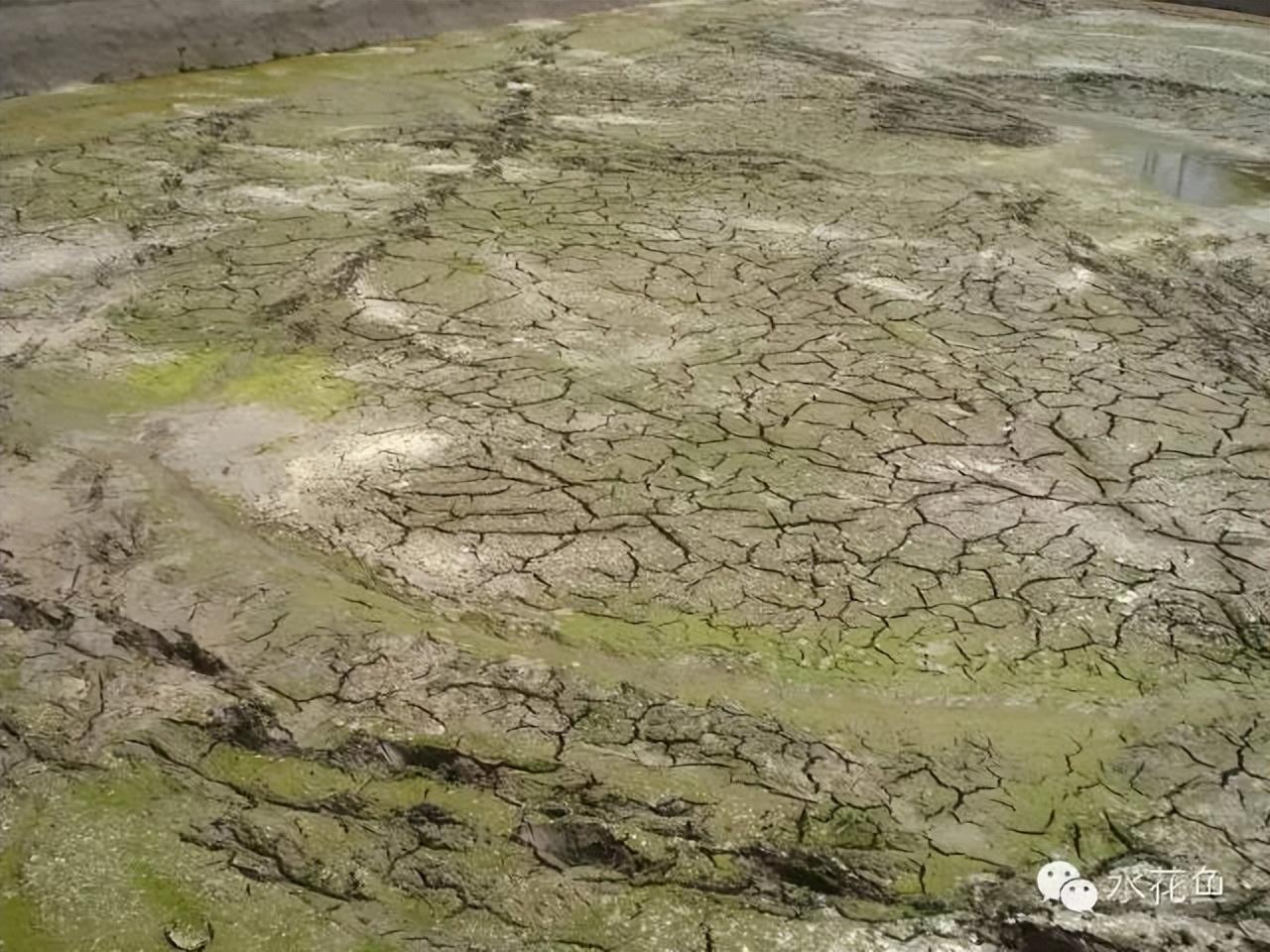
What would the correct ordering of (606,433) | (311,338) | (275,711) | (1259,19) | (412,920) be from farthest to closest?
(1259,19) < (311,338) < (606,433) < (275,711) < (412,920)

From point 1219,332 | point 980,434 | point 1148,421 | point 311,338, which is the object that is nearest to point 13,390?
point 311,338

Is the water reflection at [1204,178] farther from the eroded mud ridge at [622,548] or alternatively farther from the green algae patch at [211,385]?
the green algae patch at [211,385]

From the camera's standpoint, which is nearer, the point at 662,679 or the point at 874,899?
the point at 874,899

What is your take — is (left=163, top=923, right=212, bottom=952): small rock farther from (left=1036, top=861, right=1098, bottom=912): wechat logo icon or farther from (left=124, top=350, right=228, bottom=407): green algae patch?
(left=124, top=350, right=228, bottom=407): green algae patch

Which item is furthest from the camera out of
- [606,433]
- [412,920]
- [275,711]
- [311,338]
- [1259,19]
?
[1259,19]

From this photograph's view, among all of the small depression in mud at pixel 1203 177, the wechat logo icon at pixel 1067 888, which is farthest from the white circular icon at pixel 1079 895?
the small depression in mud at pixel 1203 177

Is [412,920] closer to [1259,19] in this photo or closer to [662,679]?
[662,679]
